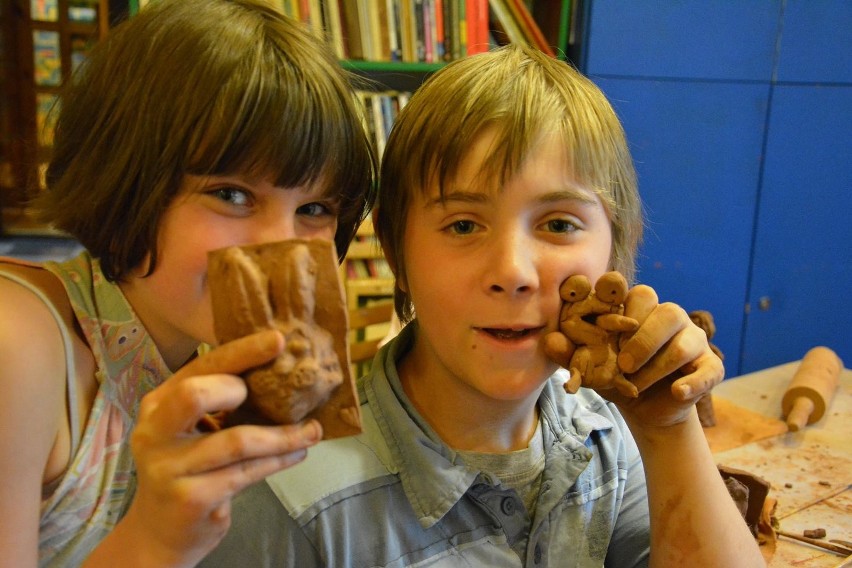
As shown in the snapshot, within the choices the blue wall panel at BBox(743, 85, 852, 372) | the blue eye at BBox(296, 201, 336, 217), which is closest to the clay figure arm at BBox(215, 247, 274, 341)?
the blue eye at BBox(296, 201, 336, 217)

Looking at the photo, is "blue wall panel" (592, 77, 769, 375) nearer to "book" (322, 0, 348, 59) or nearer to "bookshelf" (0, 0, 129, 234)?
"book" (322, 0, 348, 59)

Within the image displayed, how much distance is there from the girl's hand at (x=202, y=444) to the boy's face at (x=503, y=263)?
309 millimetres

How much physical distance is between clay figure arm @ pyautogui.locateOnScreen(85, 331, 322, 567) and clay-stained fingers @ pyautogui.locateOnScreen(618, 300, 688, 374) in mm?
395

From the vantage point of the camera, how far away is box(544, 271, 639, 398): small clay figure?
851mm

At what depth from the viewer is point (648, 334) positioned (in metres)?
0.83

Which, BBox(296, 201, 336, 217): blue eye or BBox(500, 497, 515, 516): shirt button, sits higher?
BBox(296, 201, 336, 217): blue eye

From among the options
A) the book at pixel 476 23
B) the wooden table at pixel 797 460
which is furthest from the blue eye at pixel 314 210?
→ the book at pixel 476 23

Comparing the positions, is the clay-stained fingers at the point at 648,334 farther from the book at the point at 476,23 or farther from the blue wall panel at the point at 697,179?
the blue wall panel at the point at 697,179

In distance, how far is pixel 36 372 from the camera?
0.84 metres

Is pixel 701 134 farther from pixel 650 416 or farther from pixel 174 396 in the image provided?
pixel 174 396

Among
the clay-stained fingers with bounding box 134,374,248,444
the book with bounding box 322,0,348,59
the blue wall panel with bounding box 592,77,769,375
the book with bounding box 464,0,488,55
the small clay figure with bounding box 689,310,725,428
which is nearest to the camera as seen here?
the clay-stained fingers with bounding box 134,374,248,444

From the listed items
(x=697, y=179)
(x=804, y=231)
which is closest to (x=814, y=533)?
(x=697, y=179)

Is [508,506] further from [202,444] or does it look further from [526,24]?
[526,24]

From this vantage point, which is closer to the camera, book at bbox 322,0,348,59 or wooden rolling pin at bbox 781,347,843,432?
wooden rolling pin at bbox 781,347,843,432
